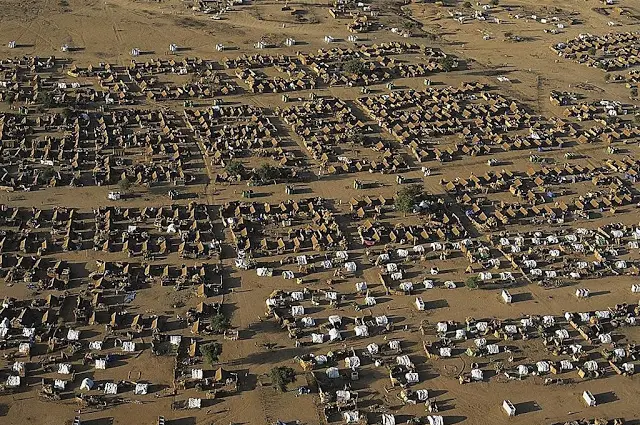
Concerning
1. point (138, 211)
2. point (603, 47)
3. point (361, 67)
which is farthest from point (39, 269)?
point (603, 47)

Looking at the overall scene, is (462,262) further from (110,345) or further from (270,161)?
(110,345)

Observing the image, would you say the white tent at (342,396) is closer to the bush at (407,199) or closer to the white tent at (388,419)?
the white tent at (388,419)

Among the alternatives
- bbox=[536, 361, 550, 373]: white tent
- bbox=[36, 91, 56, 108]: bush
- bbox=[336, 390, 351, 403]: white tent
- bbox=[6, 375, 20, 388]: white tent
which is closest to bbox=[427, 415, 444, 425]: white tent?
bbox=[336, 390, 351, 403]: white tent

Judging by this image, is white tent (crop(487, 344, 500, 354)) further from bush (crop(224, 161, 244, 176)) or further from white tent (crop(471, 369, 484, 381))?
bush (crop(224, 161, 244, 176))

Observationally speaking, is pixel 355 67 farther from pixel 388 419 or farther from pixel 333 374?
pixel 388 419

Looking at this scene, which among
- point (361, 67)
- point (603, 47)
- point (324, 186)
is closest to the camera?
point (324, 186)

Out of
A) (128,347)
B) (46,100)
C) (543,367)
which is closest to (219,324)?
(128,347)
